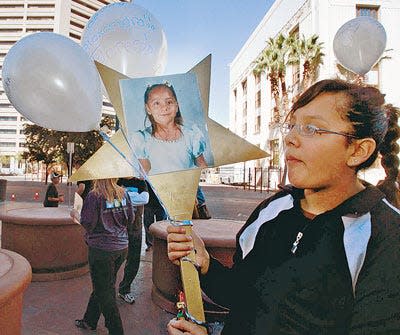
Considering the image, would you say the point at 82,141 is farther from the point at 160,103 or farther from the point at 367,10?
the point at 160,103

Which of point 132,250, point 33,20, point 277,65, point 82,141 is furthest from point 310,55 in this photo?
point 33,20

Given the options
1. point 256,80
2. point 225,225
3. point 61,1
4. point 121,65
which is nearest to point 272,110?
point 256,80

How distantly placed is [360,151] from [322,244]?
1.14ft

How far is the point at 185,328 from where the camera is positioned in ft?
3.07

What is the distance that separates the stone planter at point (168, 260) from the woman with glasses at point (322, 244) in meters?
1.93

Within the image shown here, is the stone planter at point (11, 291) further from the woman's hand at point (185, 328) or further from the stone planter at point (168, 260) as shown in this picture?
the stone planter at point (168, 260)

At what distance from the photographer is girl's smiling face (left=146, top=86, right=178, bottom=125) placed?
3.85 ft

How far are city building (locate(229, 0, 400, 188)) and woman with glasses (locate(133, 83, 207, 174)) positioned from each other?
15.3 meters

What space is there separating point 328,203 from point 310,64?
72.3ft

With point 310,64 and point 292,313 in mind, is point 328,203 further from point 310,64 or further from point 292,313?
point 310,64

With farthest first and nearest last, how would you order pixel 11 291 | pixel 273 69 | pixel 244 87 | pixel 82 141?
pixel 244 87 < pixel 273 69 < pixel 82 141 < pixel 11 291

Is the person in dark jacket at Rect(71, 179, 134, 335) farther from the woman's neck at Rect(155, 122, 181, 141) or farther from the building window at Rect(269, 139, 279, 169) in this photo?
the building window at Rect(269, 139, 279, 169)

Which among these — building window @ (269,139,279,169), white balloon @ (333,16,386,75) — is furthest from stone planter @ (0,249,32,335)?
building window @ (269,139,279,169)

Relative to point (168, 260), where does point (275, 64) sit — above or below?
above
